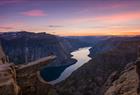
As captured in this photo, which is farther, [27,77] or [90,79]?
[90,79]

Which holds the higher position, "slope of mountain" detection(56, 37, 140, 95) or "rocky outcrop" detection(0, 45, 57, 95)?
"rocky outcrop" detection(0, 45, 57, 95)

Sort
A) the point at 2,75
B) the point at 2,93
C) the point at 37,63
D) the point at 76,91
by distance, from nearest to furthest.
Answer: the point at 2,93 < the point at 2,75 < the point at 37,63 < the point at 76,91

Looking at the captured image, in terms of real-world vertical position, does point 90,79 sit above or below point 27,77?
below

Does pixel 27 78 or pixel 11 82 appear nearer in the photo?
pixel 11 82

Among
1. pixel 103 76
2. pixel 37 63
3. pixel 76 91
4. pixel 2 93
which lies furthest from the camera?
pixel 103 76

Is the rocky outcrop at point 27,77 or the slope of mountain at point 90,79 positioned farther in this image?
the slope of mountain at point 90,79

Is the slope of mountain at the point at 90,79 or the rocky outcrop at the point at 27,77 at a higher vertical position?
the rocky outcrop at the point at 27,77

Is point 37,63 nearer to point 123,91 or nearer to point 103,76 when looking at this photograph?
point 123,91

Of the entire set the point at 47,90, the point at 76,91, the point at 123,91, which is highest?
the point at 47,90

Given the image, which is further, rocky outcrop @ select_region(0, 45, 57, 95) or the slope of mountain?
the slope of mountain

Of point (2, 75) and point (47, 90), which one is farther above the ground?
point (2, 75)

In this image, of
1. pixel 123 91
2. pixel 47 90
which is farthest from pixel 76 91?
pixel 47 90
